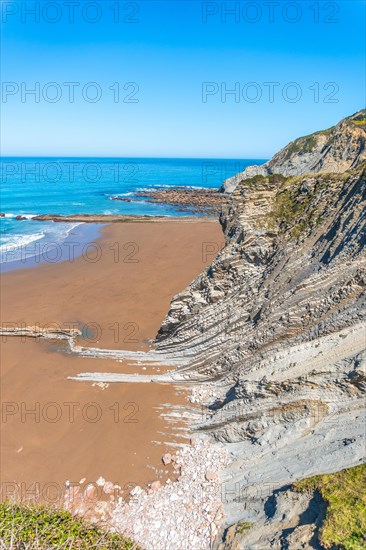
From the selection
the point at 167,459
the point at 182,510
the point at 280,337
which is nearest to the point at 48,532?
the point at 182,510

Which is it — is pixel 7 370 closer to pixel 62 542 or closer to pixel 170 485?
pixel 170 485

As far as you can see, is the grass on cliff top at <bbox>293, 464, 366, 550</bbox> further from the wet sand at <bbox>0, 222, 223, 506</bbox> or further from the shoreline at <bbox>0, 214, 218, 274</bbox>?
the shoreline at <bbox>0, 214, 218, 274</bbox>

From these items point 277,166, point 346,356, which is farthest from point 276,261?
point 277,166

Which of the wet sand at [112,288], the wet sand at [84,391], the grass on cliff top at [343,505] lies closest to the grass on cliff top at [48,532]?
the wet sand at [84,391]

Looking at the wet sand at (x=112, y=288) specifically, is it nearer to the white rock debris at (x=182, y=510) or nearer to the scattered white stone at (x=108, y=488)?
the scattered white stone at (x=108, y=488)

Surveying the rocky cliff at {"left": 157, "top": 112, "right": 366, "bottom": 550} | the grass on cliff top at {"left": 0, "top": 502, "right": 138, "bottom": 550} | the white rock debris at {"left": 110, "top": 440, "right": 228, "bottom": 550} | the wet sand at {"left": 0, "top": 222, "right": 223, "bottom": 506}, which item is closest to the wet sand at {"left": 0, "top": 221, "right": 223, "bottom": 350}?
the wet sand at {"left": 0, "top": 222, "right": 223, "bottom": 506}
